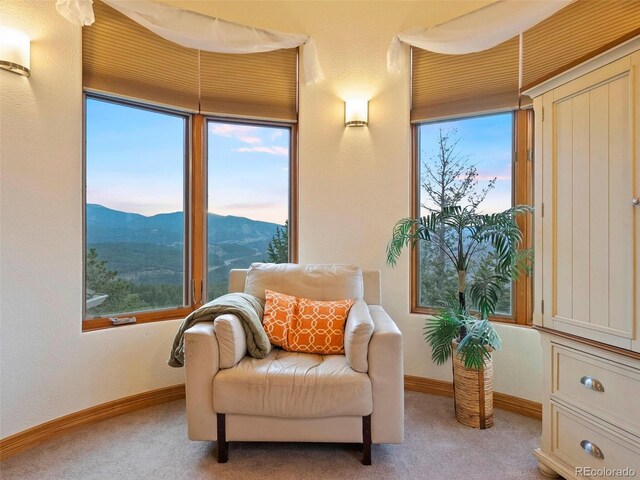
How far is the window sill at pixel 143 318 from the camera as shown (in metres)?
2.29

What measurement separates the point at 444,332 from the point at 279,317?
1.04 meters

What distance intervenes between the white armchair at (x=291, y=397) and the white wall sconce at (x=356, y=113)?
168 centimetres

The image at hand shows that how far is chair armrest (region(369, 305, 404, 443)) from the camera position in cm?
177

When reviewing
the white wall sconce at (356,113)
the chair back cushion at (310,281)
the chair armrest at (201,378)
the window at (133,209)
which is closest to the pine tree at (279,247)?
the chair back cushion at (310,281)

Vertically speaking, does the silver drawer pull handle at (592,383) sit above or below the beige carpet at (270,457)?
above

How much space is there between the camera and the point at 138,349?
Answer: 95.1 inches

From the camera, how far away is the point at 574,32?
216 cm

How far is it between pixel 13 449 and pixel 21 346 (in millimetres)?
521

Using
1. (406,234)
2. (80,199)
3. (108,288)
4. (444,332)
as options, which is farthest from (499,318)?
(80,199)

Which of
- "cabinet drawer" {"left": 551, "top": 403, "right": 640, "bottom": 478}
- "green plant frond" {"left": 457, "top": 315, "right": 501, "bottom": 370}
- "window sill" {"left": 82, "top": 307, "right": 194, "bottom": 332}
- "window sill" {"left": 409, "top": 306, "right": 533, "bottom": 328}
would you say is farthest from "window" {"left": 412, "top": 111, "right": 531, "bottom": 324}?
"window sill" {"left": 82, "top": 307, "right": 194, "bottom": 332}

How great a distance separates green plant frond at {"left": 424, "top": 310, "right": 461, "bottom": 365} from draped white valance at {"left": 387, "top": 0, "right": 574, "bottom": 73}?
176 centimetres

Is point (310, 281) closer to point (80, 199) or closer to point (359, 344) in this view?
point (359, 344)

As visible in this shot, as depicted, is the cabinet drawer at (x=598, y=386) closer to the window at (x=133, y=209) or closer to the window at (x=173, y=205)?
the window at (x=173, y=205)

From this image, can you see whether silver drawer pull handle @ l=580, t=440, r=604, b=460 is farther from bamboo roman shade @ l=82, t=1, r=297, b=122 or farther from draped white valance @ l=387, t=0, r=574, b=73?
bamboo roman shade @ l=82, t=1, r=297, b=122
